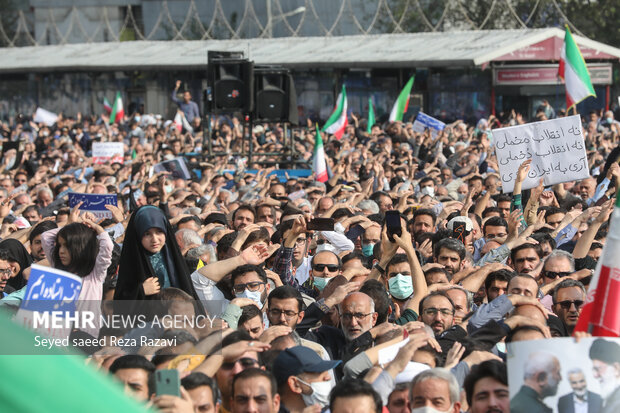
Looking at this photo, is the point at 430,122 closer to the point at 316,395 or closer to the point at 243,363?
the point at 316,395

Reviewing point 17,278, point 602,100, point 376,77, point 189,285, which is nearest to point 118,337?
point 189,285

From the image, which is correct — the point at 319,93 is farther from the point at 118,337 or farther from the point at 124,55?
the point at 118,337

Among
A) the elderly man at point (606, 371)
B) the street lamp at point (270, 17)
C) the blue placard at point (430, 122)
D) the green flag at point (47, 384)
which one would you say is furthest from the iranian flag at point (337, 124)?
the green flag at point (47, 384)

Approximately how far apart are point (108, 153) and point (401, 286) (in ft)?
46.5

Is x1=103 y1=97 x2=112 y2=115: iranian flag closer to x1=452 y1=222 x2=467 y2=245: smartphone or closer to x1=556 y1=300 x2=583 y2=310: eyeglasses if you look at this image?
x1=452 y1=222 x2=467 y2=245: smartphone

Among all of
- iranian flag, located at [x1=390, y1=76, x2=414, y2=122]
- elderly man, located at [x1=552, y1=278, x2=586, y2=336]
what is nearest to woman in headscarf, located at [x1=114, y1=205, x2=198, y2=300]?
elderly man, located at [x1=552, y1=278, x2=586, y2=336]

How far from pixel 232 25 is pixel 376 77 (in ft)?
28.9

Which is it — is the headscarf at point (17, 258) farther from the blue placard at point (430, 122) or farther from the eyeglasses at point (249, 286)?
the blue placard at point (430, 122)

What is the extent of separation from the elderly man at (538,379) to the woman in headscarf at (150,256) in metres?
3.13

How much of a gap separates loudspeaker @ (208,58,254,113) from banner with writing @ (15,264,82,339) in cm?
1355

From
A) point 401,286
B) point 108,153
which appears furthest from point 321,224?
point 108,153

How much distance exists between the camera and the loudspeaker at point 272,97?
62.4 ft

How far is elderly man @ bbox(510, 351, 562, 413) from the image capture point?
385 centimetres

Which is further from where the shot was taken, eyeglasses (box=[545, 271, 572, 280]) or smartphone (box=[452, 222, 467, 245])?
smartphone (box=[452, 222, 467, 245])
